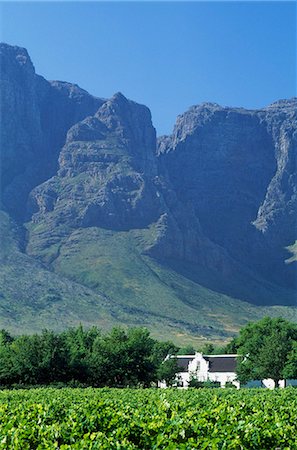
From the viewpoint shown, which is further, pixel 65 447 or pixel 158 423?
pixel 158 423

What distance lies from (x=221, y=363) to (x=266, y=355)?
37.6 metres

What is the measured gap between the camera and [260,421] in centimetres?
1895

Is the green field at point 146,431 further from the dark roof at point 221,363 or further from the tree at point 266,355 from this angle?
the dark roof at point 221,363

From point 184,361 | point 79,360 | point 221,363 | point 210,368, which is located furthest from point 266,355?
point 184,361

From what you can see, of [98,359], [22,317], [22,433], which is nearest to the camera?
[22,433]

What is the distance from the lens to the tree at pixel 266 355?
3760 inches

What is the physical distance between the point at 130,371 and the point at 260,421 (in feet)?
205

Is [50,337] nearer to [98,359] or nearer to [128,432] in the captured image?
[98,359]

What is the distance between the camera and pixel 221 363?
133 metres

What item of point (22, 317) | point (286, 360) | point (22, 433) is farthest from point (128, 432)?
point (22, 317)

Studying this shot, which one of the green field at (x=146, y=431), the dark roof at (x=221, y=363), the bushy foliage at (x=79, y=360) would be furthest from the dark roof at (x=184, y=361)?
the green field at (x=146, y=431)

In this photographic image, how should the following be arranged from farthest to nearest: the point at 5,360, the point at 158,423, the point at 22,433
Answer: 1. the point at 5,360
2. the point at 158,423
3. the point at 22,433

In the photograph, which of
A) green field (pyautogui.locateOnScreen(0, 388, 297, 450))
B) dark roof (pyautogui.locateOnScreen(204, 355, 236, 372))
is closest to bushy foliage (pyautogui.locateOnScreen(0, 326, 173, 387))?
dark roof (pyautogui.locateOnScreen(204, 355, 236, 372))

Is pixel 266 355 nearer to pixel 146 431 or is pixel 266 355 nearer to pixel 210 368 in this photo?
pixel 210 368
